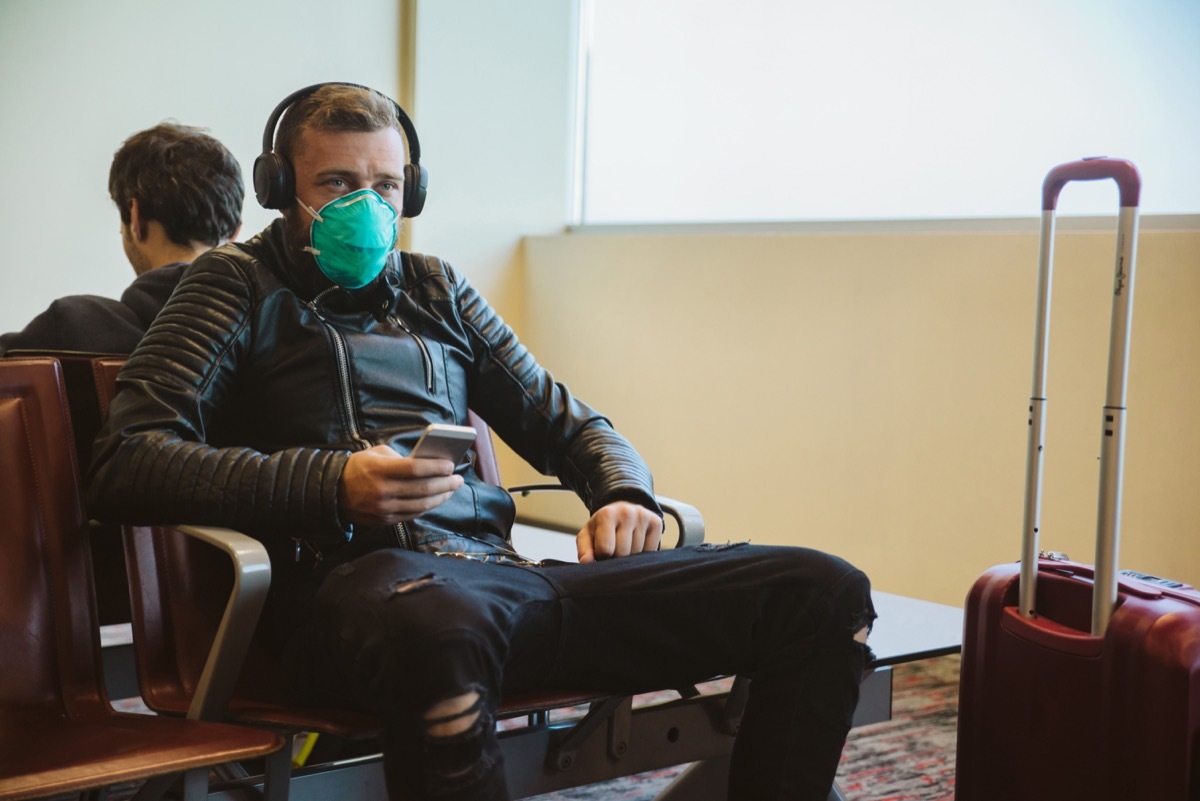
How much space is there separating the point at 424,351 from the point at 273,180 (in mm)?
324

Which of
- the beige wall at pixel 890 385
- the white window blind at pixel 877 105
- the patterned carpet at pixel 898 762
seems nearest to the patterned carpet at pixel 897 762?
the patterned carpet at pixel 898 762

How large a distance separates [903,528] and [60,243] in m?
2.73

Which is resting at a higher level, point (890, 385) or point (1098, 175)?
point (1098, 175)

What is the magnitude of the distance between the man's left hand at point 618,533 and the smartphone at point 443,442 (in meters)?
0.30

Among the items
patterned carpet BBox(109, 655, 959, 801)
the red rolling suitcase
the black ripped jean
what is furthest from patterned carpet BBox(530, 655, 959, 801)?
the black ripped jean

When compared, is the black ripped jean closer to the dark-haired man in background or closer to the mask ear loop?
the mask ear loop

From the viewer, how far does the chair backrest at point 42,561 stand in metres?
1.50

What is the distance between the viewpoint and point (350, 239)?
1688 millimetres

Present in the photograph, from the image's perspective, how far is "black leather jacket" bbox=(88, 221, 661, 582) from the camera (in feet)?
4.90

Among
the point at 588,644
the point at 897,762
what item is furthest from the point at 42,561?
the point at 897,762

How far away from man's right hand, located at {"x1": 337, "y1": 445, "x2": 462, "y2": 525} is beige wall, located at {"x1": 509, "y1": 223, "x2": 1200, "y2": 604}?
86.7 inches

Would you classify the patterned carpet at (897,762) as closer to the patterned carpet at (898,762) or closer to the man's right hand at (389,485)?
the patterned carpet at (898,762)

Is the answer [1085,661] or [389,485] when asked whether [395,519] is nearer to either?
[389,485]

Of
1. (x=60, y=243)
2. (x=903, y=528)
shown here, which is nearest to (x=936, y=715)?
(x=903, y=528)
